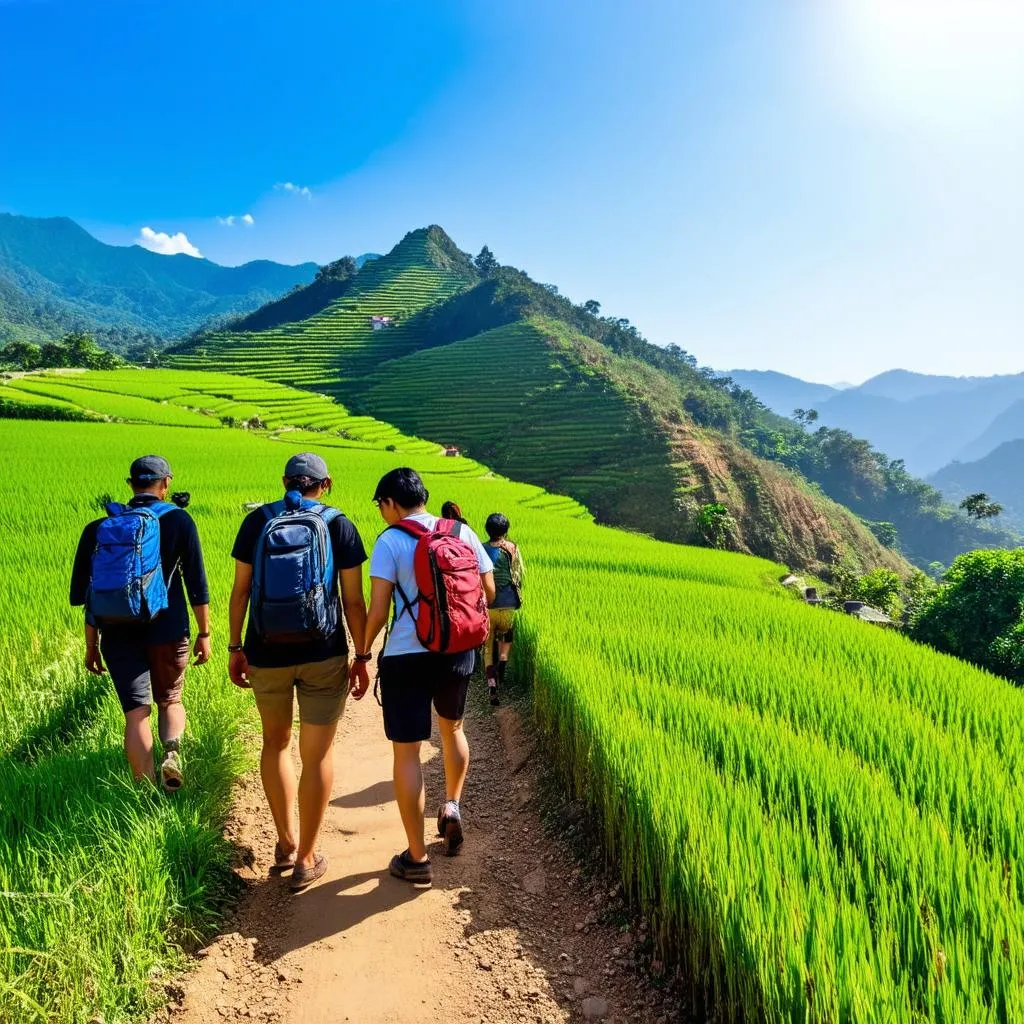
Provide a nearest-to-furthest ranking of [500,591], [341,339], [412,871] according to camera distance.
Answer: [412,871], [500,591], [341,339]

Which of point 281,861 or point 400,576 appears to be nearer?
point 400,576

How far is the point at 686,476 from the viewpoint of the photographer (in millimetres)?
40562

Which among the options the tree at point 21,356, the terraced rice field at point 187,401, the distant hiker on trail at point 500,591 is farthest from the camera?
the tree at point 21,356

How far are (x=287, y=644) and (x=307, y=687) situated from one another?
0.73 feet

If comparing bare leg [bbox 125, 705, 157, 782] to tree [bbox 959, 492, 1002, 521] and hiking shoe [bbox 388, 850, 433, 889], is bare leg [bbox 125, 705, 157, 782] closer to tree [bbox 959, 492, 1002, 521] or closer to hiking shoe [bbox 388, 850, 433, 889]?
hiking shoe [bbox 388, 850, 433, 889]

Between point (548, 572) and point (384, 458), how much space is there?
15.7 m

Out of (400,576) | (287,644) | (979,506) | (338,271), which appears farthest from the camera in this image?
(338,271)

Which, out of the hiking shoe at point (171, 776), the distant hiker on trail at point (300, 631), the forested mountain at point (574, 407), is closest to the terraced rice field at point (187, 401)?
the forested mountain at point (574, 407)

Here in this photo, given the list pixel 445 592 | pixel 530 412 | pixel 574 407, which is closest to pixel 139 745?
pixel 445 592

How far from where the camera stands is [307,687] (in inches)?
99.2

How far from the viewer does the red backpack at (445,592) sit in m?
2.50

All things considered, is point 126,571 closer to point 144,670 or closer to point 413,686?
point 144,670

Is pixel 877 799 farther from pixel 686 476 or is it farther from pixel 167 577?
pixel 686 476

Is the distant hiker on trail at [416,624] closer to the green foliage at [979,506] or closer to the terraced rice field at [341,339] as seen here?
the green foliage at [979,506]
